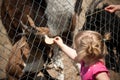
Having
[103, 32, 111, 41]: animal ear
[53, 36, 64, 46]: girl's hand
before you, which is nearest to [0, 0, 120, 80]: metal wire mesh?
[103, 32, 111, 41]: animal ear

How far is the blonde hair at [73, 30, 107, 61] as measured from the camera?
242 centimetres

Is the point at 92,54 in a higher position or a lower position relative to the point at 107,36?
higher

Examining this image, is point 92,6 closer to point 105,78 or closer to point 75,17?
point 75,17

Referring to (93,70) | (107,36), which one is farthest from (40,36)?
(107,36)

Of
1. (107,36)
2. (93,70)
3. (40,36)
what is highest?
(40,36)

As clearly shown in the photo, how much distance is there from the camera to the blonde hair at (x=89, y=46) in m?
2.42

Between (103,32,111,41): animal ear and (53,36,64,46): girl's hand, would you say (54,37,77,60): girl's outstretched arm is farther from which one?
(103,32,111,41): animal ear

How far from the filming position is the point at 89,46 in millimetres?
2434

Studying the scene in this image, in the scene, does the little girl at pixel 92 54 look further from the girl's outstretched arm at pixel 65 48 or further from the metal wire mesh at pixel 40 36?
the metal wire mesh at pixel 40 36

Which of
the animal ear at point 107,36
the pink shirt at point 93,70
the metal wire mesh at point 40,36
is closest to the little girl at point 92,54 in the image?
the pink shirt at point 93,70

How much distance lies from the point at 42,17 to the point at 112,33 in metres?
1.01

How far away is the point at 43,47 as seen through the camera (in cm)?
337

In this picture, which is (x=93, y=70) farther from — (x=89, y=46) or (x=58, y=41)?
(x=58, y=41)

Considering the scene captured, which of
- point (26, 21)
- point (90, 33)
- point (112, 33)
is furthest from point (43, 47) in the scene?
point (112, 33)
